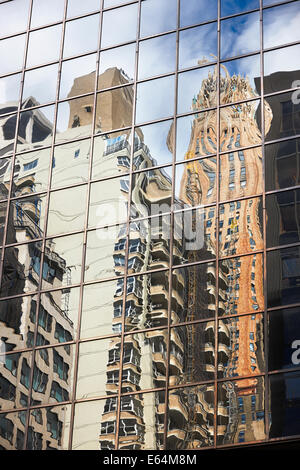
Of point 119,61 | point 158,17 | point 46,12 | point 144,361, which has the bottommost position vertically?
point 144,361

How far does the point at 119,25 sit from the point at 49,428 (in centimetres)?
1550

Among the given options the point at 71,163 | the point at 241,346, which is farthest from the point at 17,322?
the point at 241,346

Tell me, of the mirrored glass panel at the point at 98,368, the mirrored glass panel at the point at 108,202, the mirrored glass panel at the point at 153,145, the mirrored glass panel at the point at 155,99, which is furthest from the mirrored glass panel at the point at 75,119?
the mirrored glass panel at the point at 98,368

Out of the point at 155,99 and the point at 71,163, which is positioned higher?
the point at 155,99

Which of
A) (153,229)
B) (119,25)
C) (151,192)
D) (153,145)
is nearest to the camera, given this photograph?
(153,229)

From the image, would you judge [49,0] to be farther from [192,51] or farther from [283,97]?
[283,97]

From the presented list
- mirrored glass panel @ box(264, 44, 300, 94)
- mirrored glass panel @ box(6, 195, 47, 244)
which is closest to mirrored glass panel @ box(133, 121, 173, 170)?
mirrored glass panel @ box(264, 44, 300, 94)

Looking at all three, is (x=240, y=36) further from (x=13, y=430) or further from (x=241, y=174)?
(x=13, y=430)

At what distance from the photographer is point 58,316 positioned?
3472 cm

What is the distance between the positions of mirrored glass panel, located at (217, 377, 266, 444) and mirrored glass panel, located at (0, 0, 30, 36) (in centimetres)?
1812

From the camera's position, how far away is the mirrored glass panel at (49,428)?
32.7 metres

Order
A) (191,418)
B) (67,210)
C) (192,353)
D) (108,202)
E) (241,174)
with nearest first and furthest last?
(191,418)
(192,353)
(241,174)
(108,202)
(67,210)

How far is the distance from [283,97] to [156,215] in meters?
5.83

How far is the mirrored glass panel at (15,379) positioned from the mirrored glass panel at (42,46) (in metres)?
12.1
